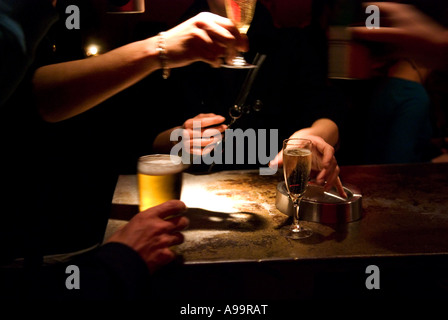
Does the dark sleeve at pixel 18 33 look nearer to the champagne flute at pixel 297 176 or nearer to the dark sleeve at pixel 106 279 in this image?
the dark sleeve at pixel 106 279

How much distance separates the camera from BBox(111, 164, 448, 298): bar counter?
48.9 inches

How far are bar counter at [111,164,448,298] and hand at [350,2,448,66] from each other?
0.60 meters

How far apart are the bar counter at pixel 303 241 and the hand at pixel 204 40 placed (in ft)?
1.98

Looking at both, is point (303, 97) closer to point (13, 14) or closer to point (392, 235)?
point (392, 235)

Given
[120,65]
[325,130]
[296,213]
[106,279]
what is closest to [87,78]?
[120,65]

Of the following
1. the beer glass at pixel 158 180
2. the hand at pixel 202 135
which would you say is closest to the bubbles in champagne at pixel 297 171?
the beer glass at pixel 158 180

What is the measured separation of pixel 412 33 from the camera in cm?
118

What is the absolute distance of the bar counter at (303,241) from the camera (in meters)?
1.24

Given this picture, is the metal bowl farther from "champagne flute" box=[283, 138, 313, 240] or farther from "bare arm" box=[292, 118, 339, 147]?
"bare arm" box=[292, 118, 339, 147]

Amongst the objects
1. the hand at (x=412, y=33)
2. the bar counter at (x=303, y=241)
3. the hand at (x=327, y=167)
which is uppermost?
the hand at (x=412, y=33)

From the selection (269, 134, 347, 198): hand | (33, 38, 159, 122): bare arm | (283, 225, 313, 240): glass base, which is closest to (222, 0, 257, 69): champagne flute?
(33, 38, 159, 122): bare arm

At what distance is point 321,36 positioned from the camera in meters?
4.25

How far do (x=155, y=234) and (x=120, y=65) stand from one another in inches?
27.6

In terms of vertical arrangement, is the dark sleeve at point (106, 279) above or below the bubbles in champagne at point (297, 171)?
below
